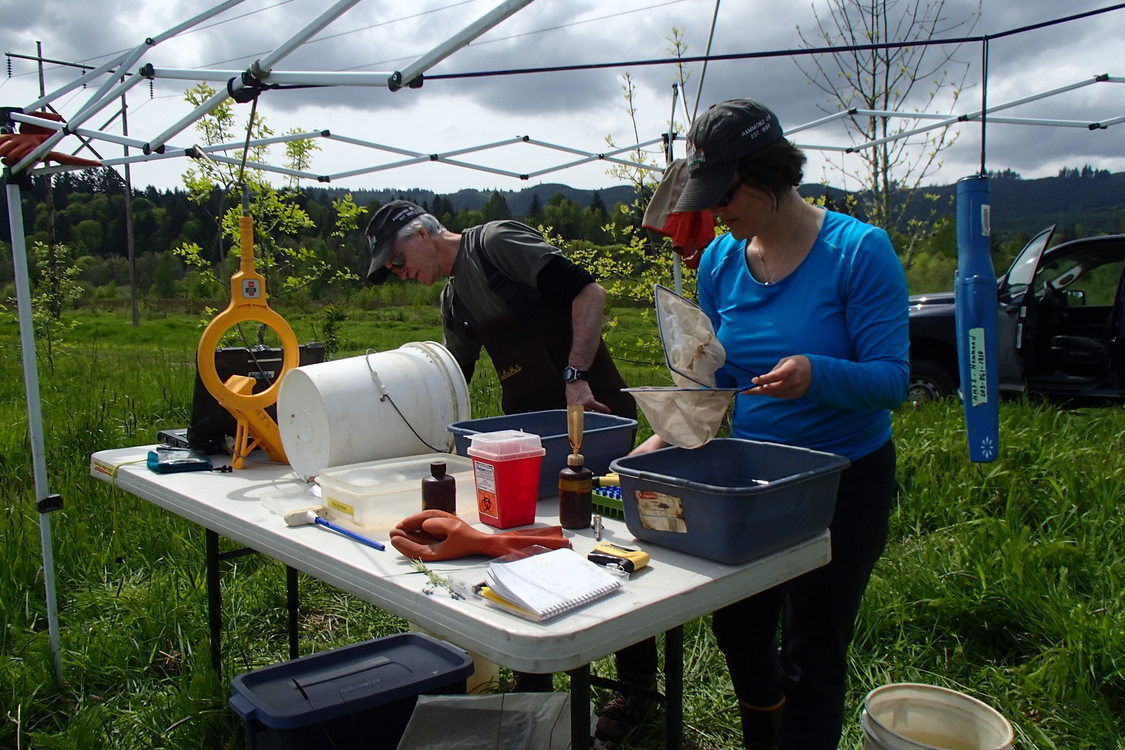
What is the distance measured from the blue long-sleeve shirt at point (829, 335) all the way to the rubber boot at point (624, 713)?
1.11 metres

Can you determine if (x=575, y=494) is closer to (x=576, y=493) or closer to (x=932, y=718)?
(x=576, y=493)

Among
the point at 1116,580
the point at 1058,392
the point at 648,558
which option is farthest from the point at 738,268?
the point at 1058,392

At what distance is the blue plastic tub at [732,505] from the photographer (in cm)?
152

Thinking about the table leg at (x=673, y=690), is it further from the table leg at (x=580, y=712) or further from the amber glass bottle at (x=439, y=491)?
the amber glass bottle at (x=439, y=491)

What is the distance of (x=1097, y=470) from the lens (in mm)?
4195

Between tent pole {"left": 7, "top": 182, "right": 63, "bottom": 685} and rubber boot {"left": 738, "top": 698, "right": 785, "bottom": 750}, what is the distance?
248cm

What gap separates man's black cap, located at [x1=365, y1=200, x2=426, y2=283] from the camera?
2912mm

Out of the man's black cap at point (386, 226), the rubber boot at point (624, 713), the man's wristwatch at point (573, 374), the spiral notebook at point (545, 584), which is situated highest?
the man's black cap at point (386, 226)

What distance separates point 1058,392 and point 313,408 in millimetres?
6269

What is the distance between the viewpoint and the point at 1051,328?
22.2 ft

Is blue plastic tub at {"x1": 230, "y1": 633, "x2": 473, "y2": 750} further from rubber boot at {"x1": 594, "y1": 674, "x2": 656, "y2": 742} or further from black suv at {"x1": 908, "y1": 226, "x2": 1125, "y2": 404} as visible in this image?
black suv at {"x1": 908, "y1": 226, "x2": 1125, "y2": 404}

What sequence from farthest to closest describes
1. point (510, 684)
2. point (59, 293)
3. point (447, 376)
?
point (59, 293) → point (510, 684) → point (447, 376)

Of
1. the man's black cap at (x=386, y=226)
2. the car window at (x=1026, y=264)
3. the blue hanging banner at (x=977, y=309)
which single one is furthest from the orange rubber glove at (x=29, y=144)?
the car window at (x=1026, y=264)

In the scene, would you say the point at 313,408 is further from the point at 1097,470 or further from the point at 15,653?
the point at 1097,470
